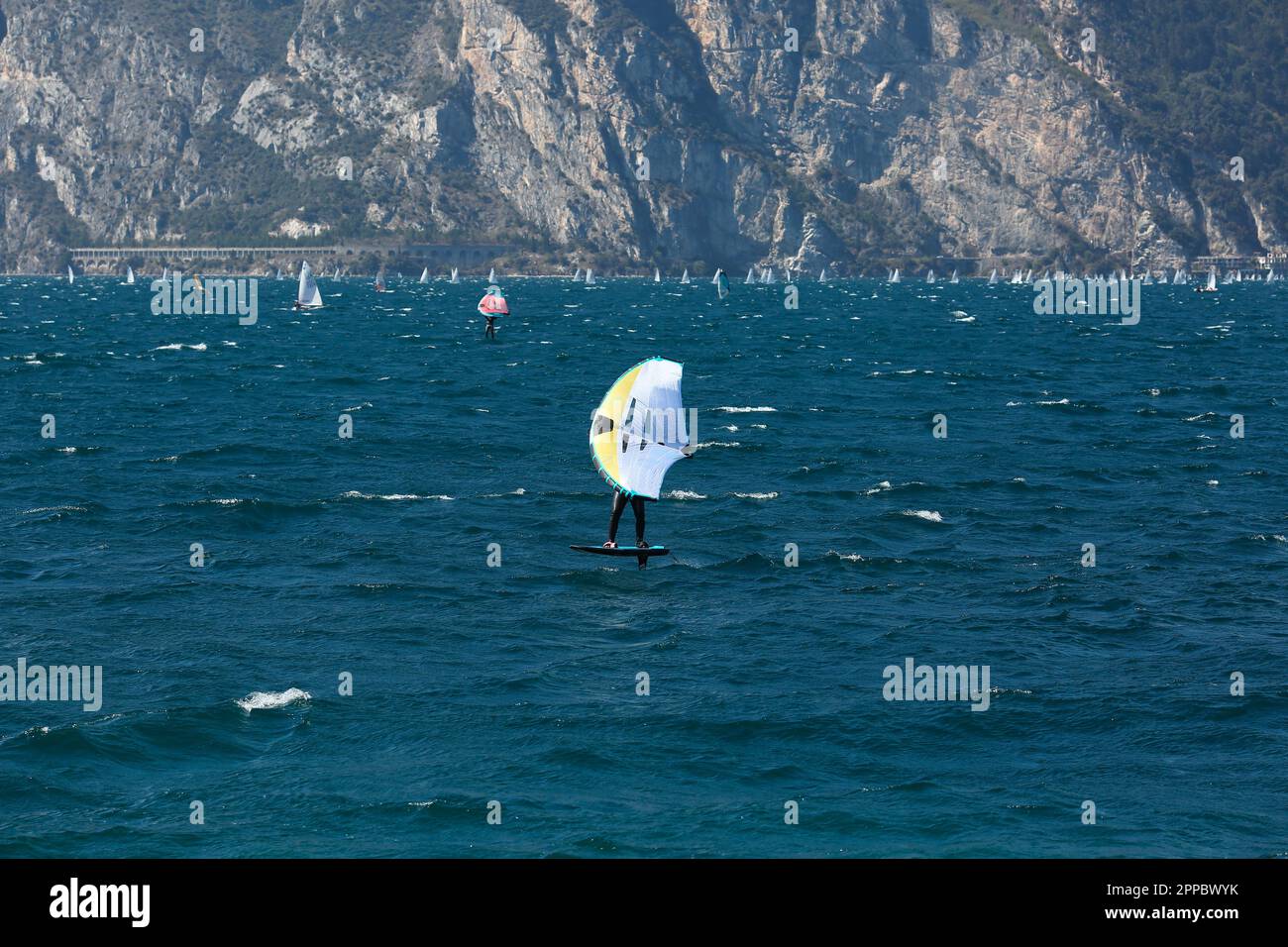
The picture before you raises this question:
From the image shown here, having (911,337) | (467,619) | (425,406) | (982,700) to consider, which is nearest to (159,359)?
(425,406)

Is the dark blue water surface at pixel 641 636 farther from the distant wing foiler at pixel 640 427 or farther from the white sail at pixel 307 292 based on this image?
the white sail at pixel 307 292

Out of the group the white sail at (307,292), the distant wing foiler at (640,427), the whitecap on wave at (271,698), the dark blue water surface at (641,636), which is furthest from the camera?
the white sail at (307,292)

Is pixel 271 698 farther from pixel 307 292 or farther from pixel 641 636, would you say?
pixel 307 292

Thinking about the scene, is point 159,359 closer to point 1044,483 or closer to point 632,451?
point 1044,483

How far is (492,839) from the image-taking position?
24219 mm

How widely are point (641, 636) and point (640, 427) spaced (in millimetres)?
4747

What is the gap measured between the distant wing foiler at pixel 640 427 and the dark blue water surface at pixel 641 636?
3.72 meters

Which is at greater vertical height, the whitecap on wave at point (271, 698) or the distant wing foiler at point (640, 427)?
the distant wing foiler at point (640, 427)

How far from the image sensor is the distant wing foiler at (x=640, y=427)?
3356 cm

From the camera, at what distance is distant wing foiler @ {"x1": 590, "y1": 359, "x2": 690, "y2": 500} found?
33.6 meters

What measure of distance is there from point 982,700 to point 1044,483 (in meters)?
26.1

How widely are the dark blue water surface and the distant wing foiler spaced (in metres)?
3.72

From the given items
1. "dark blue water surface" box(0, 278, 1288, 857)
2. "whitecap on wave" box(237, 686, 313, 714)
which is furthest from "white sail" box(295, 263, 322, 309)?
"whitecap on wave" box(237, 686, 313, 714)

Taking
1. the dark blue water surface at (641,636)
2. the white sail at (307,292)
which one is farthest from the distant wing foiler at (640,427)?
the white sail at (307,292)
